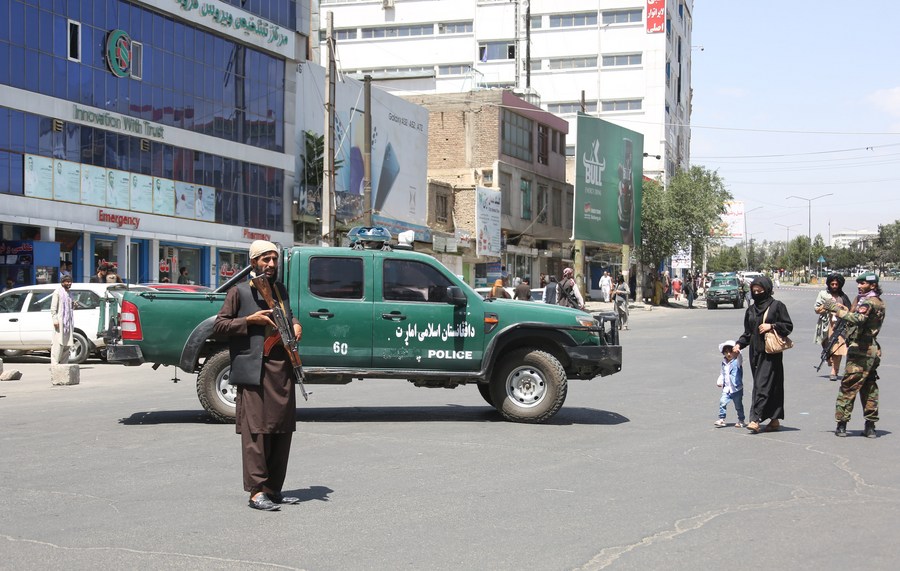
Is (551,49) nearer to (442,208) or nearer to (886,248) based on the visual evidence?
(442,208)

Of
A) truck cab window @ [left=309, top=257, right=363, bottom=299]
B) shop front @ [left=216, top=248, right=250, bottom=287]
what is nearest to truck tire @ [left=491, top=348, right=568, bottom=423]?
truck cab window @ [left=309, top=257, right=363, bottom=299]

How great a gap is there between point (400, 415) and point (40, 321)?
11.6 metres

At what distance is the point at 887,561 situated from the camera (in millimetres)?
5953

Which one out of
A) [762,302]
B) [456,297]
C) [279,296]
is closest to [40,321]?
[456,297]

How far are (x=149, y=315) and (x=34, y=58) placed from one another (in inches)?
766

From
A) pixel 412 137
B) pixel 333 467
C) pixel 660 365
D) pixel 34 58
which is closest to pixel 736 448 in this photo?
pixel 333 467

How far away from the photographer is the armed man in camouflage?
34.7ft

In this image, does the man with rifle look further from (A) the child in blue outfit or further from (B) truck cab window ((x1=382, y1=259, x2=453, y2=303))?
(A) the child in blue outfit

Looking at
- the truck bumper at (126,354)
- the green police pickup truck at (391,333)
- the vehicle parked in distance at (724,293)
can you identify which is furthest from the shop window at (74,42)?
the vehicle parked in distance at (724,293)

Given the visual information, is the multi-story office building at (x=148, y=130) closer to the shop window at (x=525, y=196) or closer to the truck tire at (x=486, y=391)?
the truck tire at (x=486, y=391)

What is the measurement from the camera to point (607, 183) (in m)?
60.1

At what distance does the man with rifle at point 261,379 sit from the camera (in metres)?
7.03

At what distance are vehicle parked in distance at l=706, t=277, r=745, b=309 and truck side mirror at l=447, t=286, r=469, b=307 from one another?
4984 cm

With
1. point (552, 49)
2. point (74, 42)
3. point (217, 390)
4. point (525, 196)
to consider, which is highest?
point (552, 49)
